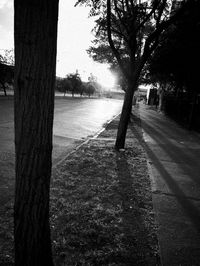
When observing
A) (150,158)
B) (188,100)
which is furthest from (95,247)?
(188,100)

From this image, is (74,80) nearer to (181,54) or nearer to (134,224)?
(181,54)

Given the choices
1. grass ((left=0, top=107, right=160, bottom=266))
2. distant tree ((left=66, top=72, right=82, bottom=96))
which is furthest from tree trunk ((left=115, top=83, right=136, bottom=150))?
distant tree ((left=66, top=72, right=82, bottom=96))

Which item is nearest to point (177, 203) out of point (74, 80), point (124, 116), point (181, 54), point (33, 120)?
point (33, 120)

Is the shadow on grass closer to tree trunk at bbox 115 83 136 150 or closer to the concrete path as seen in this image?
the concrete path

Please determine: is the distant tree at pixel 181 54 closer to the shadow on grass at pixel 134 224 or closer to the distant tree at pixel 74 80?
the shadow on grass at pixel 134 224

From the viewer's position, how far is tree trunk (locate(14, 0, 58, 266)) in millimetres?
1818

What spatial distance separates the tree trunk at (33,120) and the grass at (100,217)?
57 centimetres

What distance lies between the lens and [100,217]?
141 inches

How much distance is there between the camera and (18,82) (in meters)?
1.89

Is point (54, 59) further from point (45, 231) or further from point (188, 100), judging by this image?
point (188, 100)

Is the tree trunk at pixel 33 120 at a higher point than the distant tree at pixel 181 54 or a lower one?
lower

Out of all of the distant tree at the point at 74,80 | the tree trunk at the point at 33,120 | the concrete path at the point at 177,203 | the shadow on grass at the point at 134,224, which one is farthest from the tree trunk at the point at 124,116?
the distant tree at the point at 74,80

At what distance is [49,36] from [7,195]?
127 inches

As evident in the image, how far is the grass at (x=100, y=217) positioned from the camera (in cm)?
274
